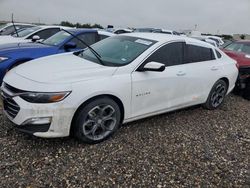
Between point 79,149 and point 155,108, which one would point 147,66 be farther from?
point 79,149

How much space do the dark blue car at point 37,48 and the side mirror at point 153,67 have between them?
264 centimetres

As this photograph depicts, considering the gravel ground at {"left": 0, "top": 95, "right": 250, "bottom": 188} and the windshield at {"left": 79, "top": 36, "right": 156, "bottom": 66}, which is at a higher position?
the windshield at {"left": 79, "top": 36, "right": 156, "bottom": 66}

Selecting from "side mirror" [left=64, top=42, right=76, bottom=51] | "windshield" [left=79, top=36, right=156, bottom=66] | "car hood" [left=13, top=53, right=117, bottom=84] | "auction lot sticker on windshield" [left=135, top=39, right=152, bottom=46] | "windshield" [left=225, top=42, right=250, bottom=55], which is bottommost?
"windshield" [left=225, top=42, right=250, bottom=55]

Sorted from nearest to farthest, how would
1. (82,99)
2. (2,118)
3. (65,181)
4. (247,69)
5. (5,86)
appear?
(65,181) → (82,99) → (5,86) → (2,118) → (247,69)

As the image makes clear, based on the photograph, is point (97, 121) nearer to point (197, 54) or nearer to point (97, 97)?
point (97, 97)

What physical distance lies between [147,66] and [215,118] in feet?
6.74

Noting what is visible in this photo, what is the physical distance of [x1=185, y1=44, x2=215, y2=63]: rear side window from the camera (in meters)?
4.52

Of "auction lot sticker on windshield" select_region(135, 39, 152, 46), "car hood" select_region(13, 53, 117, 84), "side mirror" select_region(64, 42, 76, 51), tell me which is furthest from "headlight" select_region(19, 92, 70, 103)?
"side mirror" select_region(64, 42, 76, 51)

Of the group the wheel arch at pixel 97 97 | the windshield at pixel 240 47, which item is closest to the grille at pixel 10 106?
the wheel arch at pixel 97 97

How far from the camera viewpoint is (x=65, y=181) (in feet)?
8.89

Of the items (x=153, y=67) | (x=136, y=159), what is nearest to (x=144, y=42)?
(x=153, y=67)

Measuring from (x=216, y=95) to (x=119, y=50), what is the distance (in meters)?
2.42

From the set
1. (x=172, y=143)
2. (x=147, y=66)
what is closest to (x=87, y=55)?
(x=147, y=66)

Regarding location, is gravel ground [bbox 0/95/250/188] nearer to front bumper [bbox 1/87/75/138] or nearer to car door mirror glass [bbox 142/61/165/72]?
front bumper [bbox 1/87/75/138]
